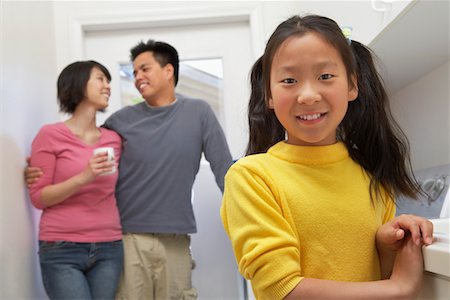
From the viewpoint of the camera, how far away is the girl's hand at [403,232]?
65cm

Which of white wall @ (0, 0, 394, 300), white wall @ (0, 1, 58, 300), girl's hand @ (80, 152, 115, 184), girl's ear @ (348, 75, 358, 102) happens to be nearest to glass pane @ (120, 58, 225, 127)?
white wall @ (0, 0, 394, 300)

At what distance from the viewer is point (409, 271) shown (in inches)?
25.8

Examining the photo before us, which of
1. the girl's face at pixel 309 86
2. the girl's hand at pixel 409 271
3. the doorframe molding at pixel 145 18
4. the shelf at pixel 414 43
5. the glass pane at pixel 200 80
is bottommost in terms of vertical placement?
the girl's hand at pixel 409 271

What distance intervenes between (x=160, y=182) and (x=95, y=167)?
0.91 ft

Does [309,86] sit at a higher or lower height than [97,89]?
lower

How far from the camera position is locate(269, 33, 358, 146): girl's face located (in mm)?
736

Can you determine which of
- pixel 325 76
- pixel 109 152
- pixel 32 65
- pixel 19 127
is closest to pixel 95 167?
pixel 109 152

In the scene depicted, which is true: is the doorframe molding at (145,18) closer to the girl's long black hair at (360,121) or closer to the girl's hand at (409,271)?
the girl's long black hair at (360,121)

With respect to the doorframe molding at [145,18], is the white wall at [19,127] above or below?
below

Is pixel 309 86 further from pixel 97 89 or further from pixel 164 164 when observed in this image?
pixel 97 89

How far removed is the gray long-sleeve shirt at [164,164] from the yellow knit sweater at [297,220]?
105 centimetres

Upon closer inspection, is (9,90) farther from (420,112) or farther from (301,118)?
(420,112)

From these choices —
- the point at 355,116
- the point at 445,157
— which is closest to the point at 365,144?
the point at 355,116

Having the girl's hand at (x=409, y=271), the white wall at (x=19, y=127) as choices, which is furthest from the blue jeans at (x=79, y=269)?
the girl's hand at (x=409, y=271)
